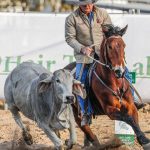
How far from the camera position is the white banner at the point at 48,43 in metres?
16.3

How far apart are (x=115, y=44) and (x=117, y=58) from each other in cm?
20

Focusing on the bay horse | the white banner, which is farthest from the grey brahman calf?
the white banner

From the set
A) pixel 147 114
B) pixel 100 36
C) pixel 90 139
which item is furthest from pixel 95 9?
pixel 147 114

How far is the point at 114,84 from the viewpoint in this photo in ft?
36.6

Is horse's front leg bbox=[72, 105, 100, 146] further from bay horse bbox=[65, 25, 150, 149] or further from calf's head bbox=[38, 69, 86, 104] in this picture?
calf's head bbox=[38, 69, 86, 104]

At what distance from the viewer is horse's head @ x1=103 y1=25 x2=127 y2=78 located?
10.7 m

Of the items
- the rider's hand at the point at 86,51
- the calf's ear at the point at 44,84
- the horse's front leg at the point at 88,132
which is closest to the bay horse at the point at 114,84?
the rider's hand at the point at 86,51

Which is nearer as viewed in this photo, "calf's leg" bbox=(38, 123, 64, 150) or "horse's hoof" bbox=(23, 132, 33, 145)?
"calf's leg" bbox=(38, 123, 64, 150)

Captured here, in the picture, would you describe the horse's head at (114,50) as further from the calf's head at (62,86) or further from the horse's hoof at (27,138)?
the horse's hoof at (27,138)

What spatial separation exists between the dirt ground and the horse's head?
1.50 metres

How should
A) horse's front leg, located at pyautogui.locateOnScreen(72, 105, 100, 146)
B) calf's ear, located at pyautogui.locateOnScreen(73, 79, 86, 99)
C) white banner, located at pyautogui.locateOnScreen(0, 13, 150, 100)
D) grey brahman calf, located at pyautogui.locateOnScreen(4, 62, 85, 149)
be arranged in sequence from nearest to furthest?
grey brahman calf, located at pyautogui.locateOnScreen(4, 62, 85, 149) < calf's ear, located at pyautogui.locateOnScreen(73, 79, 86, 99) < horse's front leg, located at pyautogui.locateOnScreen(72, 105, 100, 146) < white banner, located at pyautogui.locateOnScreen(0, 13, 150, 100)

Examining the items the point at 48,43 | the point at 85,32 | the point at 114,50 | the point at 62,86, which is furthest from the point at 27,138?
the point at 48,43

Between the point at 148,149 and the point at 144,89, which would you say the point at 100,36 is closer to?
the point at 148,149

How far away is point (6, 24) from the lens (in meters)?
16.5
